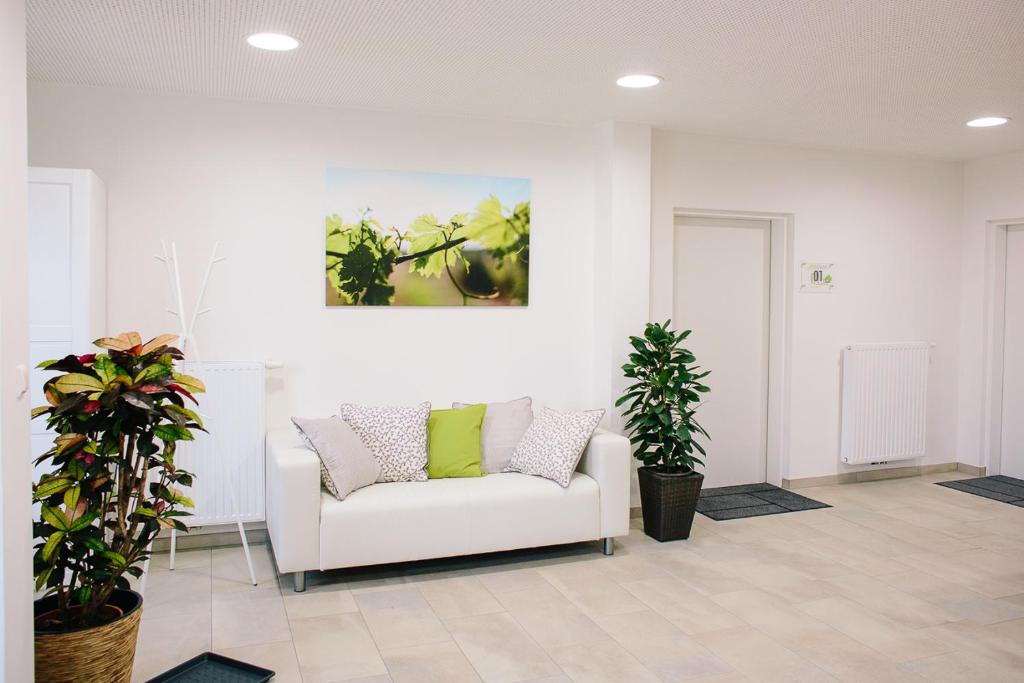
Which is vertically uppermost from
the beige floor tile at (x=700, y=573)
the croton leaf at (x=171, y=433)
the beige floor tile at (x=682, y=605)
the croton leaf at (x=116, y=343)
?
the croton leaf at (x=116, y=343)

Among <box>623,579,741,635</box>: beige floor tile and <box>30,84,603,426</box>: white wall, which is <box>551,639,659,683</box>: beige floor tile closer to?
<box>623,579,741,635</box>: beige floor tile

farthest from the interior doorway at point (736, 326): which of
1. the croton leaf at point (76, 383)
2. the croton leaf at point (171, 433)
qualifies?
the croton leaf at point (76, 383)

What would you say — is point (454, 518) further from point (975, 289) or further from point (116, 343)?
point (975, 289)

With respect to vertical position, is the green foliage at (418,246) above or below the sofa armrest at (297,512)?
above

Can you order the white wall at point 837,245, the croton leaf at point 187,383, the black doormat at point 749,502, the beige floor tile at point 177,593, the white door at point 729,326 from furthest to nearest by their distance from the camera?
the white door at point 729,326, the white wall at point 837,245, the black doormat at point 749,502, the beige floor tile at point 177,593, the croton leaf at point 187,383

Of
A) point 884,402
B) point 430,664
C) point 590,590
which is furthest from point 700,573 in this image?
point 884,402

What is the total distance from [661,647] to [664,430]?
1495 mm

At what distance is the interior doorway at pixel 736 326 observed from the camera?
5492 mm

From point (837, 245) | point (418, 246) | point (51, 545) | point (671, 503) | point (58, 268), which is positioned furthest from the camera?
point (837, 245)

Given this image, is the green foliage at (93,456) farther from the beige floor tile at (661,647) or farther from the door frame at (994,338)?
the door frame at (994,338)

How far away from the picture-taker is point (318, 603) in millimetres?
3623

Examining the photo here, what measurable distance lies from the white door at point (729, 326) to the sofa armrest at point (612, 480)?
142 cm

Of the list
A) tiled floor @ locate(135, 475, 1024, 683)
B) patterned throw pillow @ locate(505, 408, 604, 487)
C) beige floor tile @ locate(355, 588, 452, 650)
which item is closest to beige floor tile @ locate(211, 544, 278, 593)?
tiled floor @ locate(135, 475, 1024, 683)

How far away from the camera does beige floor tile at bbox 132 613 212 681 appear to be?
301cm
